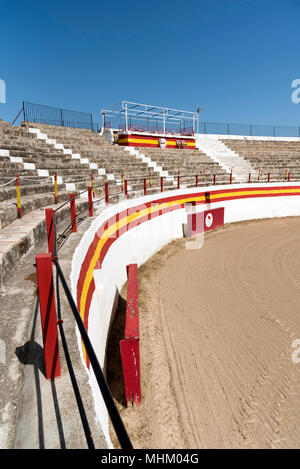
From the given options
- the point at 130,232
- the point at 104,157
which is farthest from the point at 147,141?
the point at 130,232

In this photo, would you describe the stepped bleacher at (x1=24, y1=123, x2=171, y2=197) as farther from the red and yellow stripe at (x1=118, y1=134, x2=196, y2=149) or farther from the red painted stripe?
the red and yellow stripe at (x1=118, y1=134, x2=196, y2=149)

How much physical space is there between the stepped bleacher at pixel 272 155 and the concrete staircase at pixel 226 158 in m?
0.73

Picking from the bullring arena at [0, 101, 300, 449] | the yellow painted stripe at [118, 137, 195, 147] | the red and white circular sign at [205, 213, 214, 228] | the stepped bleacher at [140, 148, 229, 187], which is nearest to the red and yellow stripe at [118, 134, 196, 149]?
the yellow painted stripe at [118, 137, 195, 147]

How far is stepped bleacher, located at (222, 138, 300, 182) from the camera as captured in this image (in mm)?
23094

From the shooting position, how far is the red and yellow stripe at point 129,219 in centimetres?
425

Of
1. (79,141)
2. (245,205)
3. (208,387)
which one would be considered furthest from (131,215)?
(79,141)

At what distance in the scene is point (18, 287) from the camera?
354cm

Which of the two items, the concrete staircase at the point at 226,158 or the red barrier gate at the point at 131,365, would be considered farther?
the concrete staircase at the point at 226,158

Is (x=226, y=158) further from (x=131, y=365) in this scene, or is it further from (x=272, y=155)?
(x=131, y=365)

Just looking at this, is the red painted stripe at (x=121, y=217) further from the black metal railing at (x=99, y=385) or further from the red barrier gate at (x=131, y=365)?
the black metal railing at (x=99, y=385)

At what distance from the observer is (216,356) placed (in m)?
5.08

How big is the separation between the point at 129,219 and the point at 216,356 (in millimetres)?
5050

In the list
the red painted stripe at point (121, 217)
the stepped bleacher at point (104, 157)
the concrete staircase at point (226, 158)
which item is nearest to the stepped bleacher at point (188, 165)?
the concrete staircase at point (226, 158)
